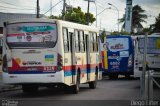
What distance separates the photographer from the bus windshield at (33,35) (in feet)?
71.4

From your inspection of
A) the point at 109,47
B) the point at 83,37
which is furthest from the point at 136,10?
the point at 83,37

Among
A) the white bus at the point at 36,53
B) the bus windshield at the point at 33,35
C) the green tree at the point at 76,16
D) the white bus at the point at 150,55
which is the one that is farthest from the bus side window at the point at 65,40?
the green tree at the point at 76,16

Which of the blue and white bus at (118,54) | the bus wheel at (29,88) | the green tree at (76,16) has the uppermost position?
the green tree at (76,16)

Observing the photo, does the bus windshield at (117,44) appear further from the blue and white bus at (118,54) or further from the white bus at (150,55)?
the white bus at (150,55)

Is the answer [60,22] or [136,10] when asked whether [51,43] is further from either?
[136,10]

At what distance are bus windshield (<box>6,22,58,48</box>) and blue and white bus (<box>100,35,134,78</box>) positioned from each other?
1545 cm

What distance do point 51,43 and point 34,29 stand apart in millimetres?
825

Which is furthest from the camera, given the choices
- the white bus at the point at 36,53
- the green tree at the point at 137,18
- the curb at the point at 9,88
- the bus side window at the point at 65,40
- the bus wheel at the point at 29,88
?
the green tree at the point at 137,18

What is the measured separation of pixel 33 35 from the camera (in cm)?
2184

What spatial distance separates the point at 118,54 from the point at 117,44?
0.63 m

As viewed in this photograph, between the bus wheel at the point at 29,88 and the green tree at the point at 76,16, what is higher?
the green tree at the point at 76,16

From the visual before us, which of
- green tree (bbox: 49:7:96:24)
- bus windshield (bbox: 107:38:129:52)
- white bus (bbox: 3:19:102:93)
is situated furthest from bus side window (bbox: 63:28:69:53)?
green tree (bbox: 49:7:96:24)

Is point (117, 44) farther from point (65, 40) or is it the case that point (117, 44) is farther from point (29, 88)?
point (65, 40)

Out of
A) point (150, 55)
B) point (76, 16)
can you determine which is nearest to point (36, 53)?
point (150, 55)
